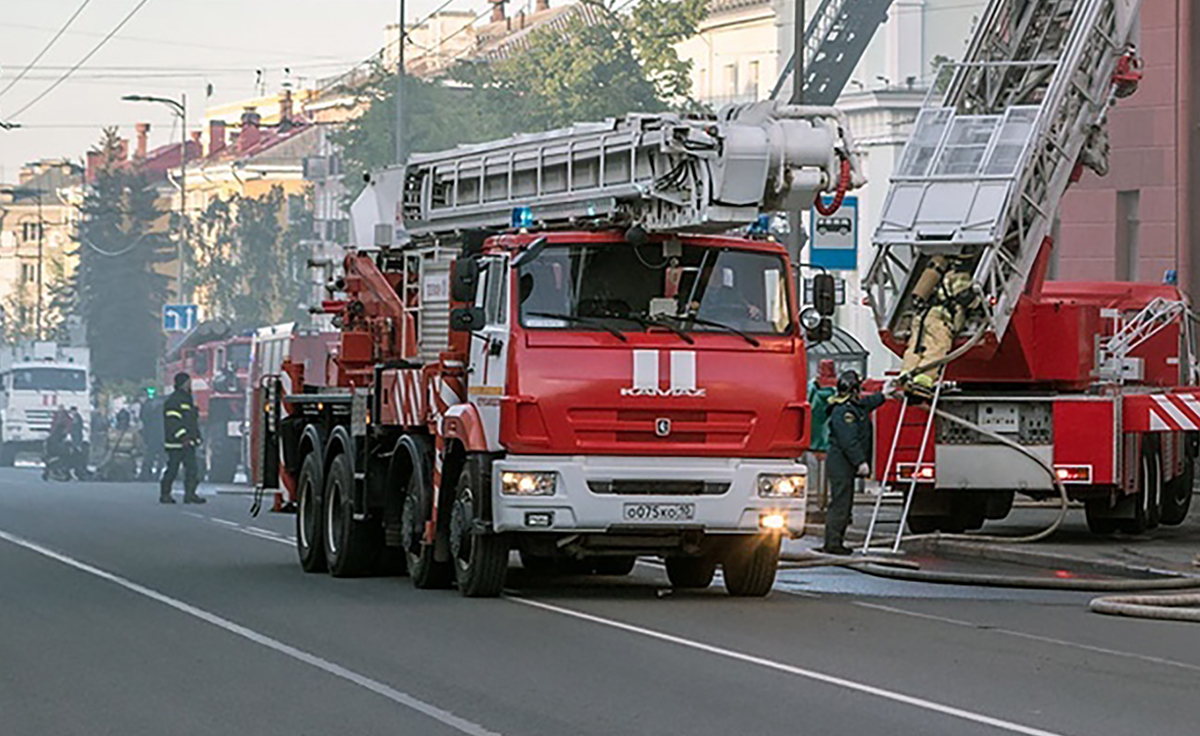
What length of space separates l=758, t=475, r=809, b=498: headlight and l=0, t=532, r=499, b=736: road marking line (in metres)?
3.73

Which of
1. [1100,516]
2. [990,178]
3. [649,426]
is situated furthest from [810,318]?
[1100,516]

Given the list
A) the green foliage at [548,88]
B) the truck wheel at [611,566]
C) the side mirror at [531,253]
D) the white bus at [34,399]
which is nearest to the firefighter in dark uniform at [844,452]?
the truck wheel at [611,566]

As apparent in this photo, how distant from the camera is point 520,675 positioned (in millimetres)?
14383

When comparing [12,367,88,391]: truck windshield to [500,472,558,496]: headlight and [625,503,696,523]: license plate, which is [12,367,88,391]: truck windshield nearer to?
[500,472,558,496]: headlight

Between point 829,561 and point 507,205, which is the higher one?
point 507,205

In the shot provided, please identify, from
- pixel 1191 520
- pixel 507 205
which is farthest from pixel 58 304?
pixel 507 205

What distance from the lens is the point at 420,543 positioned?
20.6m

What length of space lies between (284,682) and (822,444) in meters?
16.4

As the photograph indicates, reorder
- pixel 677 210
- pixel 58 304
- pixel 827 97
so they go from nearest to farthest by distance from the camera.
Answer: pixel 677 210 < pixel 827 97 < pixel 58 304

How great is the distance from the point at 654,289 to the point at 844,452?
5.93m

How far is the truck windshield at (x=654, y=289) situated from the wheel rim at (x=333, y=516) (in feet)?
14.2

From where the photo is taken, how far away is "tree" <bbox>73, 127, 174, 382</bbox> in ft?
389

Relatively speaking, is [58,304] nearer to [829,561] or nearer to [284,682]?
[829,561]

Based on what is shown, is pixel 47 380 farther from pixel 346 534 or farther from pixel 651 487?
pixel 651 487
